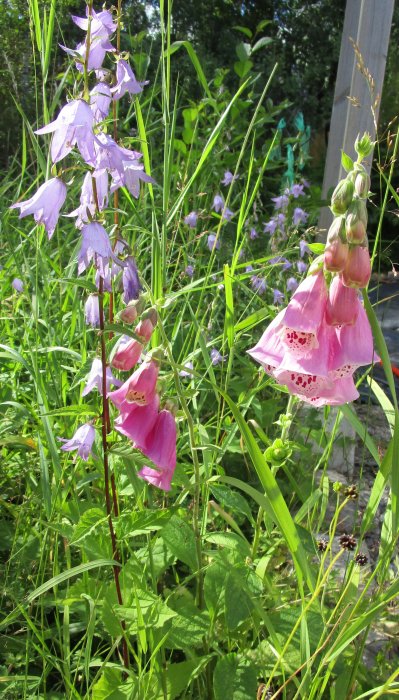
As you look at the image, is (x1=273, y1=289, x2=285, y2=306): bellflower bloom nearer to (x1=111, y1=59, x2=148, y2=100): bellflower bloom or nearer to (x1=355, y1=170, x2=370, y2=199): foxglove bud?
(x1=111, y1=59, x2=148, y2=100): bellflower bloom

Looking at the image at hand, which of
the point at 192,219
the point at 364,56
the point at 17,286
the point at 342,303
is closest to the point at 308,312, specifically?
the point at 342,303

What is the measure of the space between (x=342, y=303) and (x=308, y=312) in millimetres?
42

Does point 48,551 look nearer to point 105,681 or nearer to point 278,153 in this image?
point 105,681

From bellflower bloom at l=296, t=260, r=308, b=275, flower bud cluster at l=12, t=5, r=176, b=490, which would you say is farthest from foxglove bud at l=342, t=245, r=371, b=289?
bellflower bloom at l=296, t=260, r=308, b=275

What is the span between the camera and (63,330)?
1794 millimetres

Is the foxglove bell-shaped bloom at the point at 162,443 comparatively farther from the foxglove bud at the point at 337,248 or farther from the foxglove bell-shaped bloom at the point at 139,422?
the foxglove bud at the point at 337,248

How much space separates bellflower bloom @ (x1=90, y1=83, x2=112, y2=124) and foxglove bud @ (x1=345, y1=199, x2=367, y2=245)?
44 centimetres

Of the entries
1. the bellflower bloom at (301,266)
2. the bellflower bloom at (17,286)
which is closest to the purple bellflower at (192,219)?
the bellflower bloom at (301,266)

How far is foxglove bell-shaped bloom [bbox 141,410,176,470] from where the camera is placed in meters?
0.92

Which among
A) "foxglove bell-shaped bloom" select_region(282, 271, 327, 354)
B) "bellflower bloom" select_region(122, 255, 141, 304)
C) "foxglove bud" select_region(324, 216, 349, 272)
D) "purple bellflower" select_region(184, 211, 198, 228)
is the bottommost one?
"purple bellflower" select_region(184, 211, 198, 228)

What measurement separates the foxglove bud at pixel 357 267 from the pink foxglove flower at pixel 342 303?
3 centimetres

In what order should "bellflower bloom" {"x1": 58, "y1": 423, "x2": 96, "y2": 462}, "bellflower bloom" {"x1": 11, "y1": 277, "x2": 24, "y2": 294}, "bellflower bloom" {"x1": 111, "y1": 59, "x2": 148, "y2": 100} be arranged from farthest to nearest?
1. "bellflower bloom" {"x1": 11, "y1": 277, "x2": 24, "y2": 294}
2. "bellflower bloom" {"x1": 58, "y1": 423, "x2": 96, "y2": 462}
3. "bellflower bloom" {"x1": 111, "y1": 59, "x2": 148, "y2": 100}

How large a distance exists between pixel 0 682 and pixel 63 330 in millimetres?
933

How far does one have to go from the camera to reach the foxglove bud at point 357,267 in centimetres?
68
